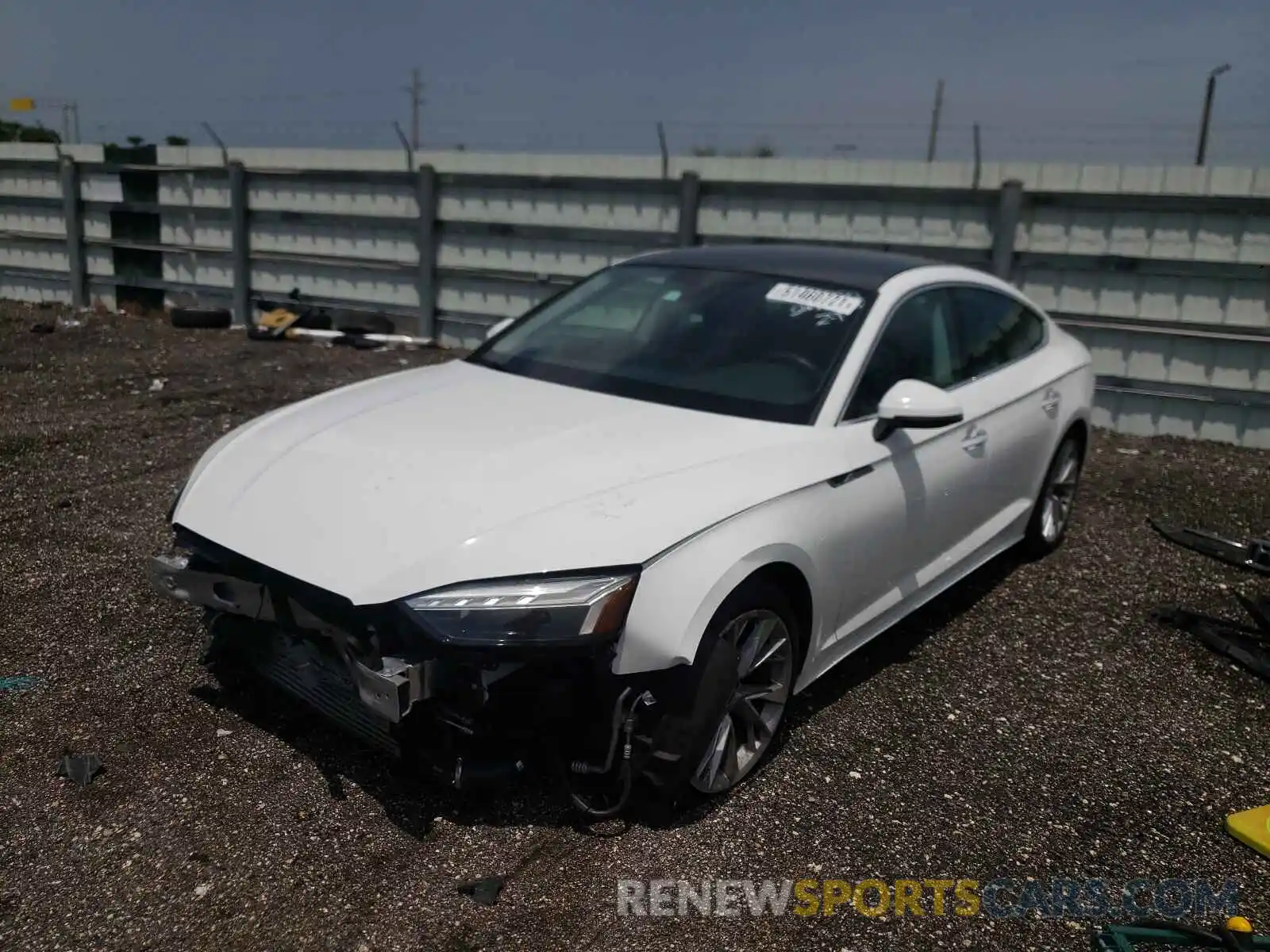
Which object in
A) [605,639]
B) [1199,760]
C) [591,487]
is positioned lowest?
[1199,760]

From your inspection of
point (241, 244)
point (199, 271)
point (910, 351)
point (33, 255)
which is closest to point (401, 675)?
point (910, 351)

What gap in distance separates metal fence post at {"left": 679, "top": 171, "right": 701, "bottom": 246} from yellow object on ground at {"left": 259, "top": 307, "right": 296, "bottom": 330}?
464 centimetres

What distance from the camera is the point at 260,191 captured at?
485 inches

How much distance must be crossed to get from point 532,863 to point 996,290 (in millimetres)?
3538

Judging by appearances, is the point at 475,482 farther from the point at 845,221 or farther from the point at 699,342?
the point at 845,221

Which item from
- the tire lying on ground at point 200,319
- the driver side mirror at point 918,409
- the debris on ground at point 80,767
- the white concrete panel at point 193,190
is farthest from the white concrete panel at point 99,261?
the driver side mirror at point 918,409

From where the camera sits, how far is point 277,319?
11.6m

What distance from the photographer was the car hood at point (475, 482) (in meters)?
2.69

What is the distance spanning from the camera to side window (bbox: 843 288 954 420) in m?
3.69

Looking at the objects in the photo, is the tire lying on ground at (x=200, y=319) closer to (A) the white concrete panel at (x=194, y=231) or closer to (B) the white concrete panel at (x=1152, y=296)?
(A) the white concrete panel at (x=194, y=231)

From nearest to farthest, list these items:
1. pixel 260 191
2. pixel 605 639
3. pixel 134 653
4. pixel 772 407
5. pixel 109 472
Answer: pixel 605 639 → pixel 772 407 → pixel 134 653 → pixel 109 472 → pixel 260 191

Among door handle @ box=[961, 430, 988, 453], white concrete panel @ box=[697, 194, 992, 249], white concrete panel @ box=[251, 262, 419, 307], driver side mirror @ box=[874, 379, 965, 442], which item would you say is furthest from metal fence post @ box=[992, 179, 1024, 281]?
white concrete panel @ box=[251, 262, 419, 307]

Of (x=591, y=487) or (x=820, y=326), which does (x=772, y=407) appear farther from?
(x=591, y=487)

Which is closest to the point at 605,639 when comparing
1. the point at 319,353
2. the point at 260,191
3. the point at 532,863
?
the point at 532,863
